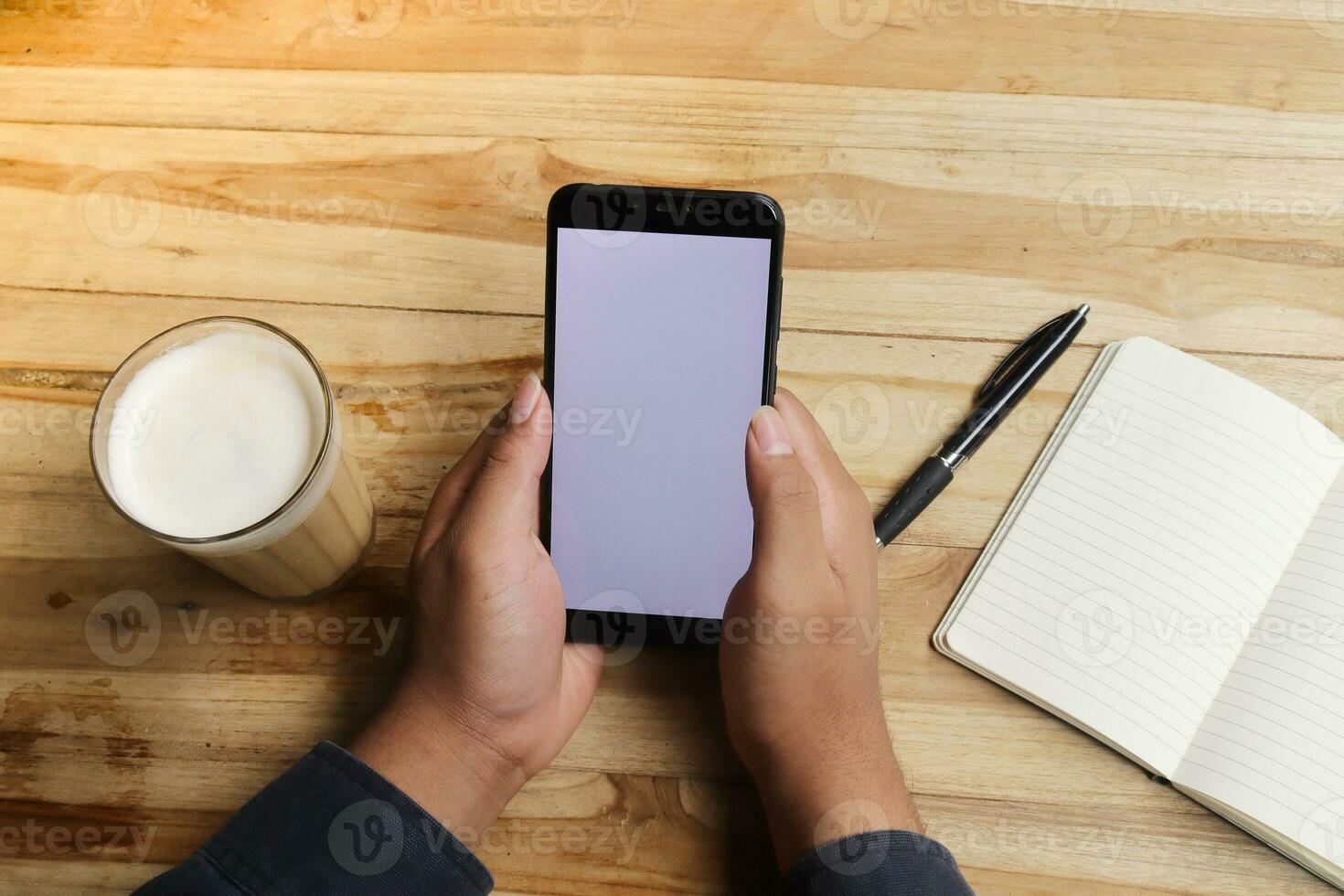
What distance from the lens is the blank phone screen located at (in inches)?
25.8

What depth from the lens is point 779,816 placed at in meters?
0.66

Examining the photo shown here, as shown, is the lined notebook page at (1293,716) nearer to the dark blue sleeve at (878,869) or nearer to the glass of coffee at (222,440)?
the dark blue sleeve at (878,869)

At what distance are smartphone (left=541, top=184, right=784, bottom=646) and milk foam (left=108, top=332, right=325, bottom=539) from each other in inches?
7.3

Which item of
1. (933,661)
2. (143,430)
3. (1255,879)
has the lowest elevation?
(1255,879)

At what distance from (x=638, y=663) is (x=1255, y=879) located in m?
0.50

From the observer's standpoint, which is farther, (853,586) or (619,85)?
(619,85)

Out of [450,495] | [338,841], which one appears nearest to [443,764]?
[338,841]

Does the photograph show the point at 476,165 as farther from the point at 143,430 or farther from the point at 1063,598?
the point at 1063,598

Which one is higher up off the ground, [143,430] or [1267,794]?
[143,430]


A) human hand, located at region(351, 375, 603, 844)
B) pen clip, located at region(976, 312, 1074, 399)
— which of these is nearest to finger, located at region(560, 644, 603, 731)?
human hand, located at region(351, 375, 603, 844)

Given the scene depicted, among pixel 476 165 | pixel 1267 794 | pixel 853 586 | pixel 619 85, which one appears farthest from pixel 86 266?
pixel 1267 794

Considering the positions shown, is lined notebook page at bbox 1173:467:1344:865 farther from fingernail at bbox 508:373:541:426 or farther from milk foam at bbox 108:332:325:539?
milk foam at bbox 108:332:325:539

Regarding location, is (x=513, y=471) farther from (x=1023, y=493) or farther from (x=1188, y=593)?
(x=1188, y=593)

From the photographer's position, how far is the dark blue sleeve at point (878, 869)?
0.60 m
